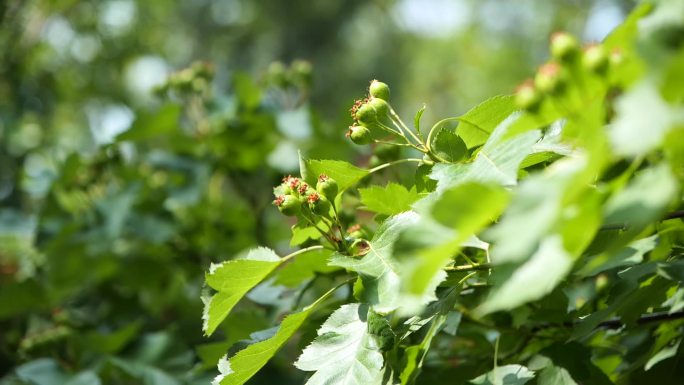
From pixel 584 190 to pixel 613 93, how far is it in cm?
18

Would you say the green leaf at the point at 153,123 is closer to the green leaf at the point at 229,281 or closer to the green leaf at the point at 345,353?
the green leaf at the point at 229,281

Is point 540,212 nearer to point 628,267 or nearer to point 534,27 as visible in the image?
point 628,267

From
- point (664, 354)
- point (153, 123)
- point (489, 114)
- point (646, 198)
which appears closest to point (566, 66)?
point (646, 198)

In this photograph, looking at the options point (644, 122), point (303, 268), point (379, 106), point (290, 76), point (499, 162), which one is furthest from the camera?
point (290, 76)

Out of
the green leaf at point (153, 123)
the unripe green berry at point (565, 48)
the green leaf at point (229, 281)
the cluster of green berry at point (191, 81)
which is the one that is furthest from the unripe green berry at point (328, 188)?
the cluster of green berry at point (191, 81)

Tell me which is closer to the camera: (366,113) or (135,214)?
(366,113)

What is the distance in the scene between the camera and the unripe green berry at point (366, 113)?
3.18ft

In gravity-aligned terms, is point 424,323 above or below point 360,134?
below

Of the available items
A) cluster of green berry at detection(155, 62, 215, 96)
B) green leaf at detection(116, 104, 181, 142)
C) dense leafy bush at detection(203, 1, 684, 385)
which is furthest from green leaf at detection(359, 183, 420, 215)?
cluster of green berry at detection(155, 62, 215, 96)

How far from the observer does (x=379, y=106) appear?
0.97m

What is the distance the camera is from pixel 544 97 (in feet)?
1.98

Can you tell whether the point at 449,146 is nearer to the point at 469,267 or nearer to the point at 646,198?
the point at 469,267

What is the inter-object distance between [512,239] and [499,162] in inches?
11.0

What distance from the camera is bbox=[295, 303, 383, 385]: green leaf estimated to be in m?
0.85
